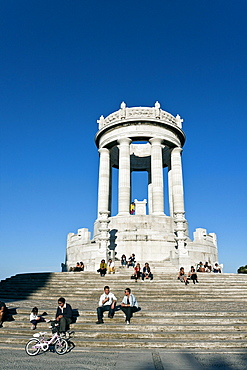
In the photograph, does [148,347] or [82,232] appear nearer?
[148,347]

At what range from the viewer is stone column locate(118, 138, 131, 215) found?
3566 centimetres

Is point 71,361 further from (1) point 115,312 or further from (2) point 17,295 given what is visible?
(2) point 17,295

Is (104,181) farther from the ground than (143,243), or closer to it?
farther from the ground

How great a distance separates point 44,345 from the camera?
27.9 feet

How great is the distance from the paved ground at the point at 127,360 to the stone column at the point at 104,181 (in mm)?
29146

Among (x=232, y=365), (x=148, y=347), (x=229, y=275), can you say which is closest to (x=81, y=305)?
(x=148, y=347)

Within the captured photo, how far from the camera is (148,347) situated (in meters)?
9.02

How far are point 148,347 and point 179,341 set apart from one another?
1.21 m

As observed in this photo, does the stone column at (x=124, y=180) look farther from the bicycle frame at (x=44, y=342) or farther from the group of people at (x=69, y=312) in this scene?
the bicycle frame at (x=44, y=342)

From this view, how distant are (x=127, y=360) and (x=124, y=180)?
30.0 m

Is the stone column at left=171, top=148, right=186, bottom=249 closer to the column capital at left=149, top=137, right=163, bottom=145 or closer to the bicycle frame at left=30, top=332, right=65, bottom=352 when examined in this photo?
the column capital at left=149, top=137, right=163, bottom=145

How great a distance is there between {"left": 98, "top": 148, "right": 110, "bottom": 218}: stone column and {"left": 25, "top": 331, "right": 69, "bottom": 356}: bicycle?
28664 mm

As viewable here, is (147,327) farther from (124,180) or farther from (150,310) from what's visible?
(124,180)

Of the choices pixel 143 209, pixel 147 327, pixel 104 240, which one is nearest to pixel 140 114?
pixel 143 209
